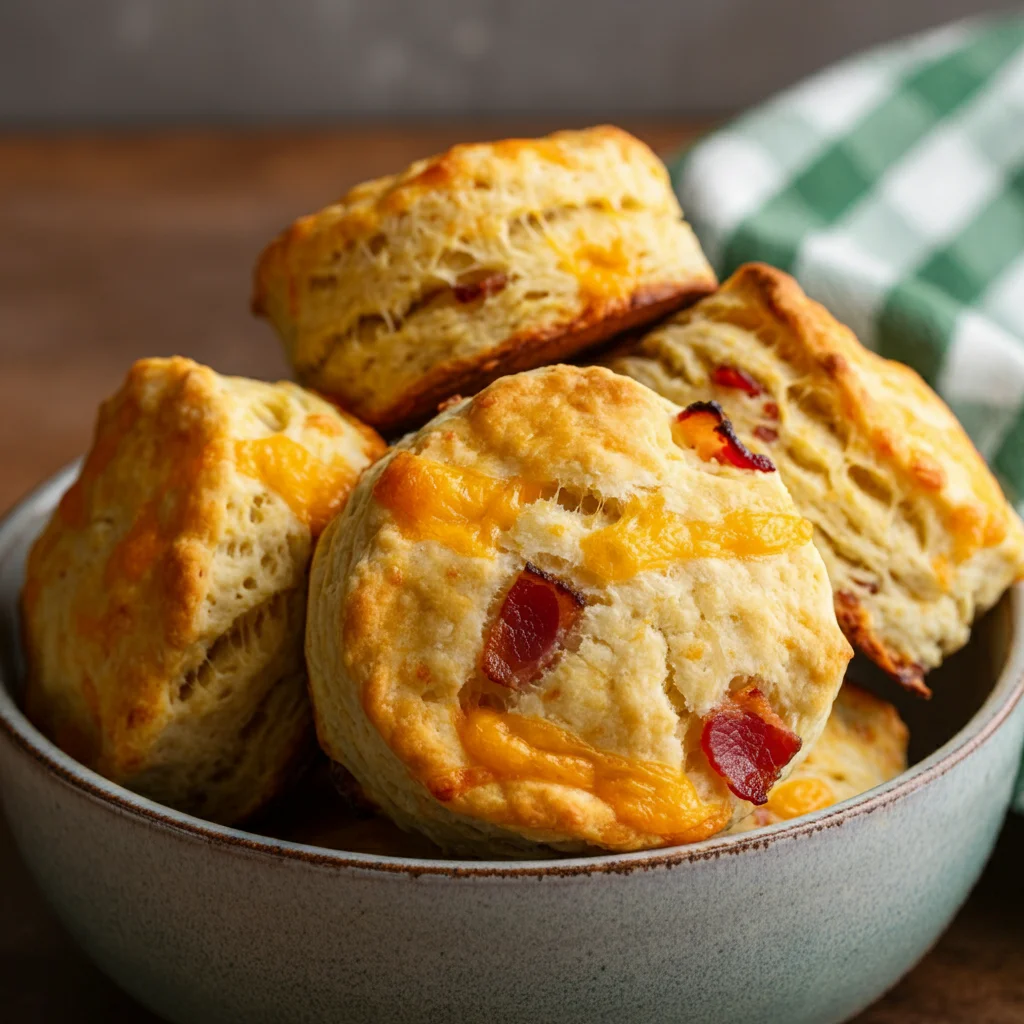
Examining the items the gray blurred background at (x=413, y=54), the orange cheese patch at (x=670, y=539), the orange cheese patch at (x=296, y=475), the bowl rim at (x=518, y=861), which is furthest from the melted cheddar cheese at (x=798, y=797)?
the gray blurred background at (x=413, y=54)

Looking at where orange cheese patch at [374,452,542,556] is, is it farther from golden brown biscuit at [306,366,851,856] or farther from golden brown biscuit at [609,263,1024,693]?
golden brown biscuit at [609,263,1024,693]

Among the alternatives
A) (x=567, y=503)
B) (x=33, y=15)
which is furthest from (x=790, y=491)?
(x=33, y=15)

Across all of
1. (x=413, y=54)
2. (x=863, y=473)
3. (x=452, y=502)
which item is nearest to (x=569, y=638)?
(x=452, y=502)

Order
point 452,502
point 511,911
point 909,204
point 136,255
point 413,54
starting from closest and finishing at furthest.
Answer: point 511,911
point 452,502
point 909,204
point 136,255
point 413,54

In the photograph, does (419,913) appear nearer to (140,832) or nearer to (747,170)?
(140,832)

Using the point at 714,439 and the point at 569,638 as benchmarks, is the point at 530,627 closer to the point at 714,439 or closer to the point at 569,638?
the point at 569,638

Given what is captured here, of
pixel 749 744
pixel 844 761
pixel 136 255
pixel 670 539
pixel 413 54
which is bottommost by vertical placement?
pixel 136 255

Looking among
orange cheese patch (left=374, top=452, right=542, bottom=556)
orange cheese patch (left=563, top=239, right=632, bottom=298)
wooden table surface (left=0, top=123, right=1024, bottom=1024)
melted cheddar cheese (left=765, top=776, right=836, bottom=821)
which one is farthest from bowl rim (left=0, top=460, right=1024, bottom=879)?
orange cheese patch (left=563, top=239, right=632, bottom=298)
